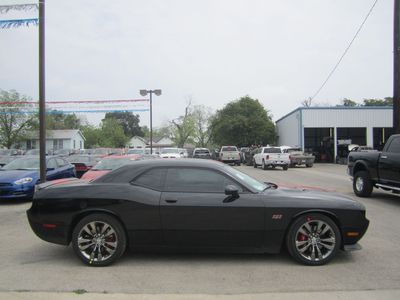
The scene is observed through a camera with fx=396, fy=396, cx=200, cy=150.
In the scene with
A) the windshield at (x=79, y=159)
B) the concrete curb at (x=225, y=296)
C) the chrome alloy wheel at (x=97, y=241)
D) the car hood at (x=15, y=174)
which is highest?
the windshield at (x=79, y=159)

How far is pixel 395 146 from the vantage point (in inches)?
423

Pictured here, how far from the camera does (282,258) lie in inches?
223

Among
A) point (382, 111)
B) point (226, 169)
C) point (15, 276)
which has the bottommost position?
point (15, 276)

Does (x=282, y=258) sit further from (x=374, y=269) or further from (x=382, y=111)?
(x=382, y=111)

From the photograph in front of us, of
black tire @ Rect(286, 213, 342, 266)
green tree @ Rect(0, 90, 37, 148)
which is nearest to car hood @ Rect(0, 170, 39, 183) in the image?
black tire @ Rect(286, 213, 342, 266)

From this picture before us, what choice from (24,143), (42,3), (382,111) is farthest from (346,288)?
(24,143)

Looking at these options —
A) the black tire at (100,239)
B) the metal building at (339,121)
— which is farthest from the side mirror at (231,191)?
the metal building at (339,121)

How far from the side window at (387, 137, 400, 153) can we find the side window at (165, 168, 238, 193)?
7.03 meters

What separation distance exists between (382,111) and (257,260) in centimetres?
3842

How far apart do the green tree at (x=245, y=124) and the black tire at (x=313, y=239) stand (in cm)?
4425

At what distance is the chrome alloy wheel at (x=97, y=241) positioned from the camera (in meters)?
5.41

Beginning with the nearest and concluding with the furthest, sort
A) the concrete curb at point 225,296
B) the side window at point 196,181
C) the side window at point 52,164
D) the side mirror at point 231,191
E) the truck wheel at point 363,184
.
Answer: the concrete curb at point 225,296 → the side mirror at point 231,191 → the side window at point 196,181 → the truck wheel at point 363,184 → the side window at point 52,164

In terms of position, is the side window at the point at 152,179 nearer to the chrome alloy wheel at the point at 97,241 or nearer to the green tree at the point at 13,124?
the chrome alloy wheel at the point at 97,241

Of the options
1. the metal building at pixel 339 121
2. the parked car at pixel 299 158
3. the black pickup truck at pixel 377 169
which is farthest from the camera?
the metal building at pixel 339 121
